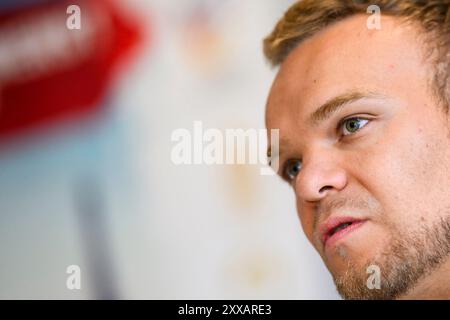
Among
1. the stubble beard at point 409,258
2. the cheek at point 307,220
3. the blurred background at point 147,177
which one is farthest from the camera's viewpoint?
the blurred background at point 147,177

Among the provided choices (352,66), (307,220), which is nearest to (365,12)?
(352,66)

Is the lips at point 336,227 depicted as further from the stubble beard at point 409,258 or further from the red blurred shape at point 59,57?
the red blurred shape at point 59,57

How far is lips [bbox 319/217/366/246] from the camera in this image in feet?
2.87

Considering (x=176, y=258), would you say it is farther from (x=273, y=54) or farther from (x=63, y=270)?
(x=273, y=54)

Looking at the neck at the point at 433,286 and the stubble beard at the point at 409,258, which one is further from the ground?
the stubble beard at the point at 409,258

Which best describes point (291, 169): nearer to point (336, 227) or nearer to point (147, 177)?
point (336, 227)

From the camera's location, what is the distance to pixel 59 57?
1.44 meters

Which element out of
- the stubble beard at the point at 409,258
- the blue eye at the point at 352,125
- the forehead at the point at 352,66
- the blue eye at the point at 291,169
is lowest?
the stubble beard at the point at 409,258

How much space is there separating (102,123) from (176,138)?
0.25 metres

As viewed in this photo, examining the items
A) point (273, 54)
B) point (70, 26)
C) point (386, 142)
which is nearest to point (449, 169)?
point (386, 142)

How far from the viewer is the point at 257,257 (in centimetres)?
Result: 131

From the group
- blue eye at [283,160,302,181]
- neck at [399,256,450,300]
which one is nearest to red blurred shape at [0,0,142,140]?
blue eye at [283,160,302,181]

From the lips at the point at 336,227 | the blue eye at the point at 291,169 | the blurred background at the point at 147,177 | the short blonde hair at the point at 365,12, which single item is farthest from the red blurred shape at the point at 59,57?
the lips at the point at 336,227

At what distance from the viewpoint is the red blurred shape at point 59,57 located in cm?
140
